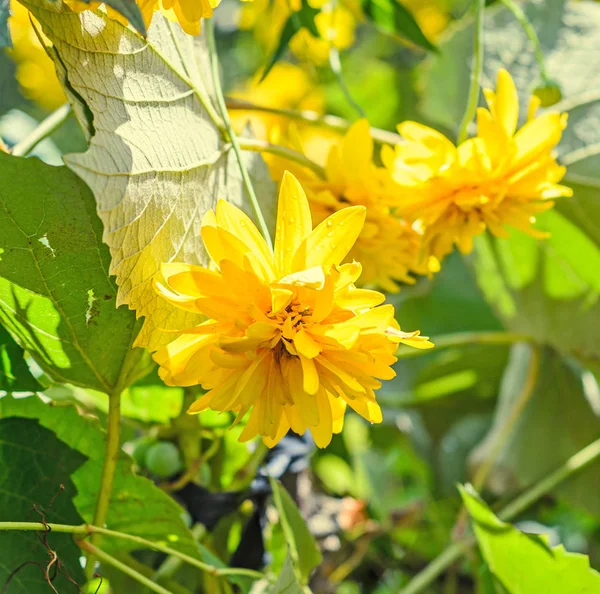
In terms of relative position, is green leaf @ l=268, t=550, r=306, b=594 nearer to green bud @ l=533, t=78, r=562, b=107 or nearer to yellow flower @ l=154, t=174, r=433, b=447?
yellow flower @ l=154, t=174, r=433, b=447

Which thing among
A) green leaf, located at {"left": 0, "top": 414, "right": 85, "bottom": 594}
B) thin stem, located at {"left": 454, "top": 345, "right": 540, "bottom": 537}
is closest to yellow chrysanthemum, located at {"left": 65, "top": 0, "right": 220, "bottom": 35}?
green leaf, located at {"left": 0, "top": 414, "right": 85, "bottom": 594}

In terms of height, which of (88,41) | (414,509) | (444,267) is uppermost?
(88,41)

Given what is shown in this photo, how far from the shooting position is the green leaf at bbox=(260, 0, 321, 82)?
0.54 m

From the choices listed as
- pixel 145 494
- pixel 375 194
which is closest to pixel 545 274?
pixel 375 194

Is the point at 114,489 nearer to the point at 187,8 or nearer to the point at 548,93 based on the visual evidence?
the point at 187,8

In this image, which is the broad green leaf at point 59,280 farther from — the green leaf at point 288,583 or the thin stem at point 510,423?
the thin stem at point 510,423

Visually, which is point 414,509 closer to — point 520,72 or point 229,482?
point 229,482

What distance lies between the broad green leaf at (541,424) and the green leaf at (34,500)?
50 cm

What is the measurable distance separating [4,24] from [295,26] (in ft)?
0.93

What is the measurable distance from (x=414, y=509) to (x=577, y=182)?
0.41 metres

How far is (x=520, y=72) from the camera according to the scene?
0.72 m

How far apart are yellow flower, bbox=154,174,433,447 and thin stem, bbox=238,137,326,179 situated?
133 mm

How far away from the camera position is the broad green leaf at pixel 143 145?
0.32 m

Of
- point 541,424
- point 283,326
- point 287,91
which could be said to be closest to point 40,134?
point 283,326
